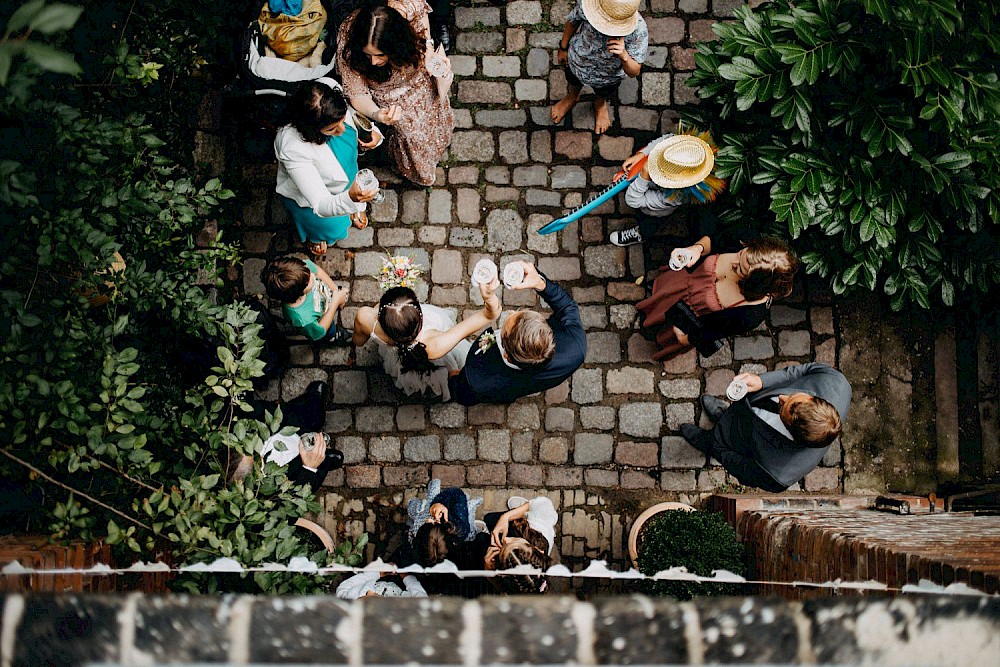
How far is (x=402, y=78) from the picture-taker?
15.6 ft

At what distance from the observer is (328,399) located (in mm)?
5617

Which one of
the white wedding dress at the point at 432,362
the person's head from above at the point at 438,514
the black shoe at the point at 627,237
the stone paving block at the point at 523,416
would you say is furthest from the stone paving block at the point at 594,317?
the person's head from above at the point at 438,514

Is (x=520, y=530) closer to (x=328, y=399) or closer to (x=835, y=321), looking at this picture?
(x=328, y=399)

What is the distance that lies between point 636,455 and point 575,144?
2.74m

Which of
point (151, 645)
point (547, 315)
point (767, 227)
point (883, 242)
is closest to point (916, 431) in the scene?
point (883, 242)

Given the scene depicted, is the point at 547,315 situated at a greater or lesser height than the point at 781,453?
greater

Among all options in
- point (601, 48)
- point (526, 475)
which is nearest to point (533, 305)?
point (526, 475)

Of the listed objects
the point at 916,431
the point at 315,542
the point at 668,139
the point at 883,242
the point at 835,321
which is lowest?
the point at 315,542

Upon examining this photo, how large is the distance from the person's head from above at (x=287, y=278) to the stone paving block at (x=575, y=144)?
2556 mm

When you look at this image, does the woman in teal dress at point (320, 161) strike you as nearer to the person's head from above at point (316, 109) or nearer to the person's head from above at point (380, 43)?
the person's head from above at point (316, 109)

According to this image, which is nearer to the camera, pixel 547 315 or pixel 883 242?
pixel 883 242

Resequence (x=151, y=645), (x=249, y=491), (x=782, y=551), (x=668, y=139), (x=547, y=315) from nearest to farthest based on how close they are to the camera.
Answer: (x=151, y=645), (x=249, y=491), (x=782, y=551), (x=668, y=139), (x=547, y=315)

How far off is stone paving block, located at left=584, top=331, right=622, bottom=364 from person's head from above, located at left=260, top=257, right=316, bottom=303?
2.45m

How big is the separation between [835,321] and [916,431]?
47.4 inches
